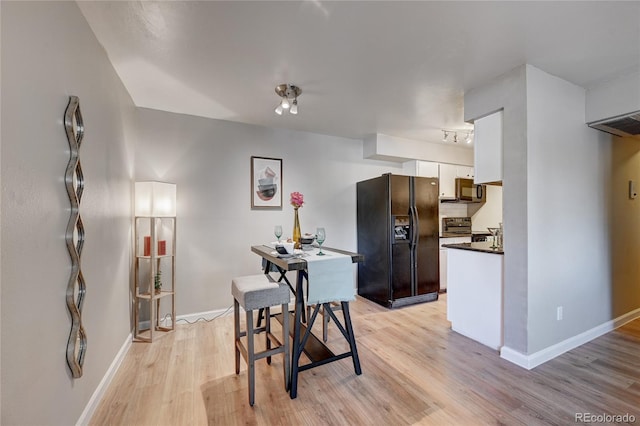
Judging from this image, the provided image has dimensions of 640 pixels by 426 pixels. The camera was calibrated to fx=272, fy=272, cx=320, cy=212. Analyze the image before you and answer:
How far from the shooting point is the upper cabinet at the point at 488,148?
7.75ft

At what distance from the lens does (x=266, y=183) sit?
3.56m

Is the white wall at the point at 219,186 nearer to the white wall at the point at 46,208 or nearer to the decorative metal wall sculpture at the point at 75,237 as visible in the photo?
the white wall at the point at 46,208

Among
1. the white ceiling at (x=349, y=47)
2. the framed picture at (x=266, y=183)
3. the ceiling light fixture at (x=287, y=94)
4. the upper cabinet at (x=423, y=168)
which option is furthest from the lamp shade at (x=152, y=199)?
the upper cabinet at (x=423, y=168)

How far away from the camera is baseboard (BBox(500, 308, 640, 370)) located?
2.13 meters

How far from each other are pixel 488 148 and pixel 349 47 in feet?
4.99

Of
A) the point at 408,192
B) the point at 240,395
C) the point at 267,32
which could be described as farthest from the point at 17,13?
the point at 408,192

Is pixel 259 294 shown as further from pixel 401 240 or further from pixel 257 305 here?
pixel 401 240

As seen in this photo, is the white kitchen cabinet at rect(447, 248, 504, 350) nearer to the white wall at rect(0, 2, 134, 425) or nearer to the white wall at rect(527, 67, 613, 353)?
the white wall at rect(527, 67, 613, 353)

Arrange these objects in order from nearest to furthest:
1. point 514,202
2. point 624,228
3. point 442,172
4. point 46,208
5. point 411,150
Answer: point 46,208
point 514,202
point 624,228
point 411,150
point 442,172

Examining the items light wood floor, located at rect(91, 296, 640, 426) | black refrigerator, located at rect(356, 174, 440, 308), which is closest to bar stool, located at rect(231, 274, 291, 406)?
light wood floor, located at rect(91, 296, 640, 426)

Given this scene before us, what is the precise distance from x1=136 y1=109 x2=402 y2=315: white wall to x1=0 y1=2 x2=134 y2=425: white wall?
3.60 ft

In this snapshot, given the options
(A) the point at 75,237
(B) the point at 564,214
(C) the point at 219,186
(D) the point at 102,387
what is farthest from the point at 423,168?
(D) the point at 102,387

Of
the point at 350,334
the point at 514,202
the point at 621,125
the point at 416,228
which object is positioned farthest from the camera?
the point at 416,228

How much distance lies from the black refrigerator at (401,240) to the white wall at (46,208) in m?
2.90
